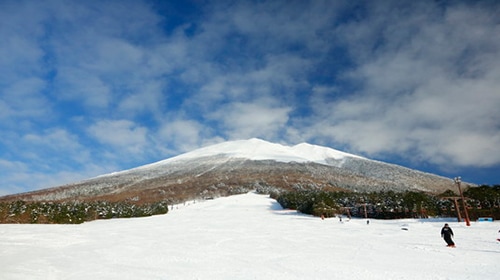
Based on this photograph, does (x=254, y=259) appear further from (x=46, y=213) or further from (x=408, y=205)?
(x=46, y=213)

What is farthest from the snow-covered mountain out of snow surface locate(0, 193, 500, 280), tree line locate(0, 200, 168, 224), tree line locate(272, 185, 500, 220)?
snow surface locate(0, 193, 500, 280)

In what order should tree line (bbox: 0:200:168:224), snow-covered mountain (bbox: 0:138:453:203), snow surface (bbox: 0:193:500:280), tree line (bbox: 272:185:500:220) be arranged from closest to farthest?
1. snow surface (bbox: 0:193:500:280)
2. tree line (bbox: 272:185:500:220)
3. tree line (bbox: 0:200:168:224)
4. snow-covered mountain (bbox: 0:138:453:203)

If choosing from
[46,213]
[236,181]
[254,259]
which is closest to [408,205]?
[254,259]

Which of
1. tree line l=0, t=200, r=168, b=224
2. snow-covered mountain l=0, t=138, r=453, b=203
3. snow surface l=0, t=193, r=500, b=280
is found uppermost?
snow-covered mountain l=0, t=138, r=453, b=203

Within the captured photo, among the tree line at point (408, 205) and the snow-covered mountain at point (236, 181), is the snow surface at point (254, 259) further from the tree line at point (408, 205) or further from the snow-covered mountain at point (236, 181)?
the snow-covered mountain at point (236, 181)

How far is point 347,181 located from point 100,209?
90.3 metres

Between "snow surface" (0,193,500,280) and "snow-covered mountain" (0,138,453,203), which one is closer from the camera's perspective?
"snow surface" (0,193,500,280)

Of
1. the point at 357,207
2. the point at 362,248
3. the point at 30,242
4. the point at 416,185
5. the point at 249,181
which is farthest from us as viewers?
the point at 416,185

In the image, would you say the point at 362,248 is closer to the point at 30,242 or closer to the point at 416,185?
the point at 30,242

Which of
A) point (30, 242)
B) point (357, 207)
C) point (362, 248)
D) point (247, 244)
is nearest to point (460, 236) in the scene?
point (362, 248)

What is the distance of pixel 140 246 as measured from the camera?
728 inches

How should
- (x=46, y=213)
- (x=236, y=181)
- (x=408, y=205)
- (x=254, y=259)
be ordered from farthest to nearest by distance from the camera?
(x=236, y=181)
(x=408, y=205)
(x=46, y=213)
(x=254, y=259)

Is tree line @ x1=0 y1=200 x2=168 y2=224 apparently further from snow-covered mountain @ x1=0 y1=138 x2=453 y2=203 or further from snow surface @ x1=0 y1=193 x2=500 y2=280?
snow-covered mountain @ x1=0 y1=138 x2=453 y2=203

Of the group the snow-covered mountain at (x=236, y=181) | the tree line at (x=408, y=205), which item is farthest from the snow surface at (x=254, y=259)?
the snow-covered mountain at (x=236, y=181)
